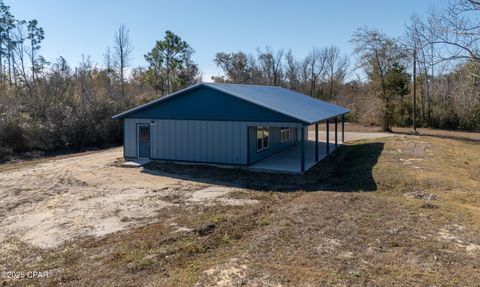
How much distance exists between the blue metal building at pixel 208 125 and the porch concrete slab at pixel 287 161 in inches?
12.1

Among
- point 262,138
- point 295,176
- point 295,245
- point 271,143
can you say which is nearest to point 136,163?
point 262,138

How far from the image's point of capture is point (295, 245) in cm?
709

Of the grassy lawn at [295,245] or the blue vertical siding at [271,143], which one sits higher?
the blue vertical siding at [271,143]

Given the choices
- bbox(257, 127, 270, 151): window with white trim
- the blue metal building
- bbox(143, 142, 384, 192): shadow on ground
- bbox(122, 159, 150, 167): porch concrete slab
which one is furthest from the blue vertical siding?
bbox(122, 159, 150, 167): porch concrete slab

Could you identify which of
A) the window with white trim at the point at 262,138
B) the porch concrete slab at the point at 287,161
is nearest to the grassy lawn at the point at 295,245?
the porch concrete slab at the point at 287,161

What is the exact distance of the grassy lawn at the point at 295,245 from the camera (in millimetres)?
5852

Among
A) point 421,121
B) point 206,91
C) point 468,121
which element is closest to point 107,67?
point 206,91

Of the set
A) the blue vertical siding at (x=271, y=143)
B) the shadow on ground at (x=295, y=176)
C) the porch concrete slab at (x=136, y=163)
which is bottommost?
the shadow on ground at (x=295, y=176)

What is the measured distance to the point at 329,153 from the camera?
19.9m

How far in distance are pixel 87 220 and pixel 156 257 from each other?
3.35m

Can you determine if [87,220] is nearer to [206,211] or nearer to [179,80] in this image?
[206,211]

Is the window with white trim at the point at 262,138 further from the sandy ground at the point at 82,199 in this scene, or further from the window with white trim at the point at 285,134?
the sandy ground at the point at 82,199

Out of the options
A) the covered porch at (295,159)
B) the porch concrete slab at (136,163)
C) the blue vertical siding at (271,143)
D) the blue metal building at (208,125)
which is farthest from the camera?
the porch concrete slab at (136,163)

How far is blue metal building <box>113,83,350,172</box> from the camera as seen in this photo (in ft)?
49.9
